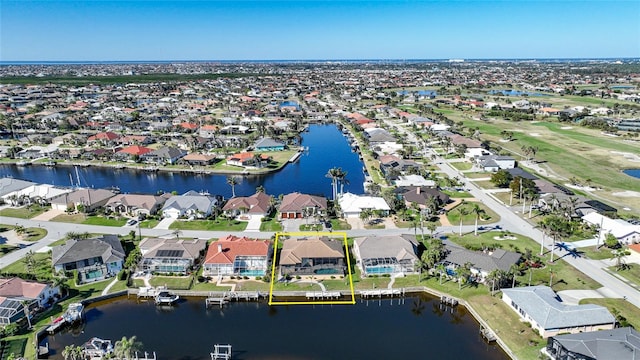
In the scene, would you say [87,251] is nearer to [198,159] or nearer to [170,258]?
[170,258]

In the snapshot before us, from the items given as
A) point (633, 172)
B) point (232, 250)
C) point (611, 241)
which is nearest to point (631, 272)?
point (611, 241)

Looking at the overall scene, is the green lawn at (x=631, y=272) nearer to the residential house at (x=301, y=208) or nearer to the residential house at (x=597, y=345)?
the residential house at (x=597, y=345)

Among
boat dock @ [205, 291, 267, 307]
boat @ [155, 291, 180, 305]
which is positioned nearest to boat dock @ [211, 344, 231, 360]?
boat dock @ [205, 291, 267, 307]

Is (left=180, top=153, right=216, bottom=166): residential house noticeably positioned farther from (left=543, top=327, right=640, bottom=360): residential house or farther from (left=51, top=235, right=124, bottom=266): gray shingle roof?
(left=543, top=327, right=640, bottom=360): residential house

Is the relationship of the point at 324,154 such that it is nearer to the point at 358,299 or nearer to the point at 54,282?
the point at 358,299

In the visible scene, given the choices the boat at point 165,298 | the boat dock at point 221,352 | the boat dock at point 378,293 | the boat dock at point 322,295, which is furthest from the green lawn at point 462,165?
the boat dock at point 221,352
